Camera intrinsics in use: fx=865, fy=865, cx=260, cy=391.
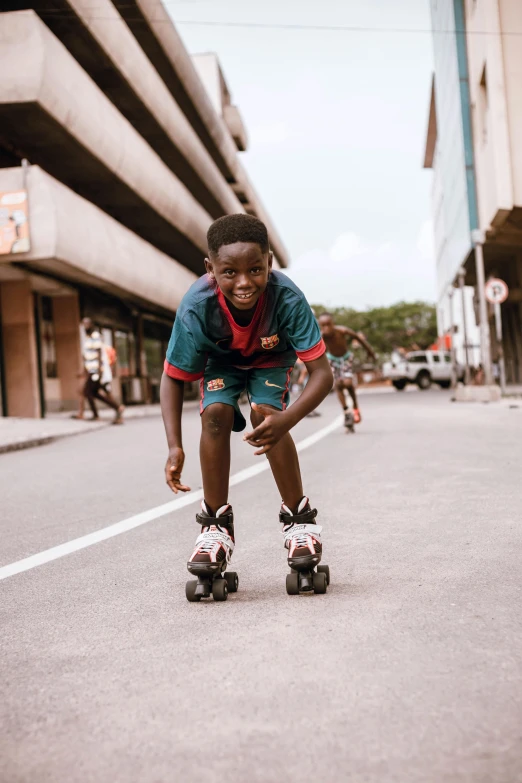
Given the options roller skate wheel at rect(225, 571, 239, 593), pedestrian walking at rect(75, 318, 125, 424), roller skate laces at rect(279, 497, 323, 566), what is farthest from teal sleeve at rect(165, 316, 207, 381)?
pedestrian walking at rect(75, 318, 125, 424)

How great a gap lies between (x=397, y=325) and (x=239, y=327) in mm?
82032

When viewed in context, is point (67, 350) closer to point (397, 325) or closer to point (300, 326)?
point (300, 326)

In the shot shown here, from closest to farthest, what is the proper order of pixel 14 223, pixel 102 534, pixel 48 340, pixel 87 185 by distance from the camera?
1. pixel 102 534
2. pixel 14 223
3. pixel 48 340
4. pixel 87 185

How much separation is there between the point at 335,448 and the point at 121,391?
22.2m

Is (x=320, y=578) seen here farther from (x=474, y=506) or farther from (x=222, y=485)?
(x=474, y=506)

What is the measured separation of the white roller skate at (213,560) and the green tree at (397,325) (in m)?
81.3

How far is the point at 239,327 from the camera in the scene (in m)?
3.29

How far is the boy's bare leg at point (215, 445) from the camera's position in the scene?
340cm

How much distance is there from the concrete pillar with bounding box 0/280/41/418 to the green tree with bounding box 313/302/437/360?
6480 centimetres

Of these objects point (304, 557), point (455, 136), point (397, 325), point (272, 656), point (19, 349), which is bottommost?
point (272, 656)

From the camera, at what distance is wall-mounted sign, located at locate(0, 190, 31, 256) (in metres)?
17.8

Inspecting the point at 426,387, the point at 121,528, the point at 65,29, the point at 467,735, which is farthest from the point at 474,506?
the point at 426,387

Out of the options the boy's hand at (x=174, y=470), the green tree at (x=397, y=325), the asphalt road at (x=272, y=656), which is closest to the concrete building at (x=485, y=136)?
the asphalt road at (x=272, y=656)

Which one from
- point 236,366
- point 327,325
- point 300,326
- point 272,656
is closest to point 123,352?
point 327,325
